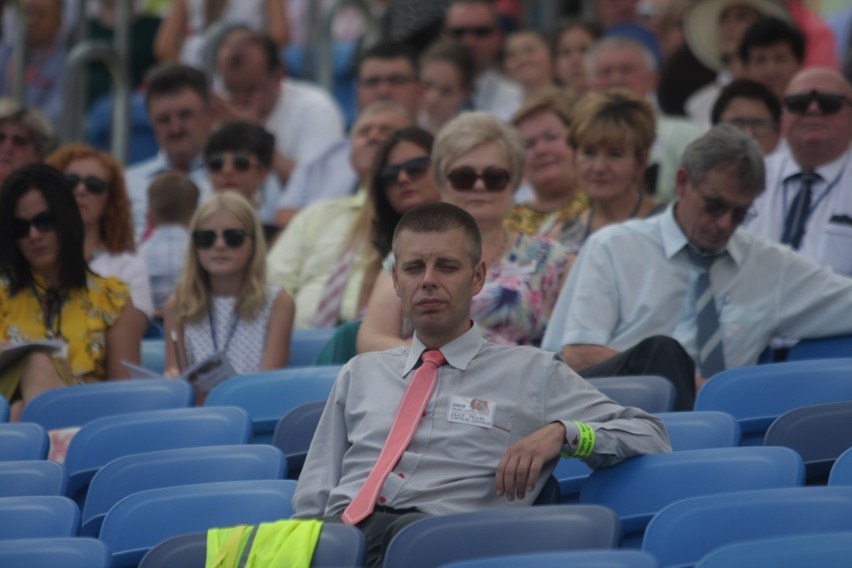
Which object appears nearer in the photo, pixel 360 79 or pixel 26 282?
pixel 26 282

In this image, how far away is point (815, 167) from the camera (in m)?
6.08

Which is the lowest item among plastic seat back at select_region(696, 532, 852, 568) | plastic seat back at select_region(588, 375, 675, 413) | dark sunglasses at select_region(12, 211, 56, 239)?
plastic seat back at select_region(696, 532, 852, 568)

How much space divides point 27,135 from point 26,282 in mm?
1804

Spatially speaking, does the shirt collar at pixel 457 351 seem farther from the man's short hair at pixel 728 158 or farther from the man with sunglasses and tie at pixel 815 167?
the man with sunglasses and tie at pixel 815 167

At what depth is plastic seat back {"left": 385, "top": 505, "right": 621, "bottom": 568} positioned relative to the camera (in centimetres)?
327

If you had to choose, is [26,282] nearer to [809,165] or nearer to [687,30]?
[809,165]

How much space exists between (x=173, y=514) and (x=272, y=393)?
115cm

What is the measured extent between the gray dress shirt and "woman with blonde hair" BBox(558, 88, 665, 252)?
227cm

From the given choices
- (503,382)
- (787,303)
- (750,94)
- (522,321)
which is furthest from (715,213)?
(750,94)

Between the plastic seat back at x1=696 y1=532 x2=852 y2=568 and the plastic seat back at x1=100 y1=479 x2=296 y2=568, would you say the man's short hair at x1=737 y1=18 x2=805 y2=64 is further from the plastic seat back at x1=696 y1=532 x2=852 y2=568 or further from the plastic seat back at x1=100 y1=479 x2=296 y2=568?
the plastic seat back at x1=696 y1=532 x2=852 y2=568

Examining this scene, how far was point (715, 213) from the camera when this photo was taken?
5.16m

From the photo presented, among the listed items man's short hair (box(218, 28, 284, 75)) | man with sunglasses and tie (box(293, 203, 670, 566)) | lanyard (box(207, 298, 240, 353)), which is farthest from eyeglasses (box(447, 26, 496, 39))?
man with sunglasses and tie (box(293, 203, 670, 566))

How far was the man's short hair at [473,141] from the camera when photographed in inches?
220

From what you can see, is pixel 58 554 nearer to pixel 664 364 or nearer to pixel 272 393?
pixel 272 393
